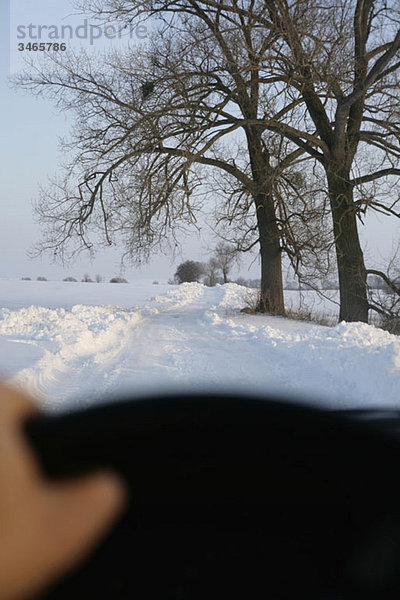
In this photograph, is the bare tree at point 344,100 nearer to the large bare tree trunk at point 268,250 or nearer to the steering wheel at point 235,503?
the large bare tree trunk at point 268,250

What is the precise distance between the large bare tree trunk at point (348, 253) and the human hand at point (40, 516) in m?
10.6

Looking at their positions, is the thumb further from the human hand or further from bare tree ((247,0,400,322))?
bare tree ((247,0,400,322))

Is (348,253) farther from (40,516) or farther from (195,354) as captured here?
(40,516)

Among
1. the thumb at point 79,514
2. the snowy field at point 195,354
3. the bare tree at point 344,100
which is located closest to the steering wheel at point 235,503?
the thumb at point 79,514

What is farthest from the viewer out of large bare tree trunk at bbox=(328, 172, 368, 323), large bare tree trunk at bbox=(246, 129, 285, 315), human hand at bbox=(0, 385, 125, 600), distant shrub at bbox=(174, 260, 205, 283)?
distant shrub at bbox=(174, 260, 205, 283)

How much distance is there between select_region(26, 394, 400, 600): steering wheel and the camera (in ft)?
1.46

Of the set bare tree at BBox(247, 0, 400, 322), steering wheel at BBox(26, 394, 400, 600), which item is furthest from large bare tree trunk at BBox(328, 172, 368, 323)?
steering wheel at BBox(26, 394, 400, 600)

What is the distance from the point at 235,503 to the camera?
515 mm

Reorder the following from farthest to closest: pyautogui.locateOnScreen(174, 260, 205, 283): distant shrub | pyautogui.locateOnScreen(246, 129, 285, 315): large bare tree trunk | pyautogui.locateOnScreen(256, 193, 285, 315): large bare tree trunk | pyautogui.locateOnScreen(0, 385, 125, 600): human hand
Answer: pyautogui.locateOnScreen(174, 260, 205, 283): distant shrub < pyautogui.locateOnScreen(256, 193, 285, 315): large bare tree trunk < pyautogui.locateOnScreen(246, 129, 285, 315): large bare tree trunk < pyautogui.locateOnScreen(0, 385, 125, 600): human hand

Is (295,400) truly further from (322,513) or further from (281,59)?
(281,59)

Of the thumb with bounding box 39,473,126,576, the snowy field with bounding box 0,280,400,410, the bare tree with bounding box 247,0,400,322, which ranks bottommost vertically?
the snowy field with bounding box 0,280,400,410

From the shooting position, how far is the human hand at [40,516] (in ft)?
1.46

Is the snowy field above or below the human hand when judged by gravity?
below

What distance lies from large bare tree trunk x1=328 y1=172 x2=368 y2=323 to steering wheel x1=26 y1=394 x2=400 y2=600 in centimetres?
1041
